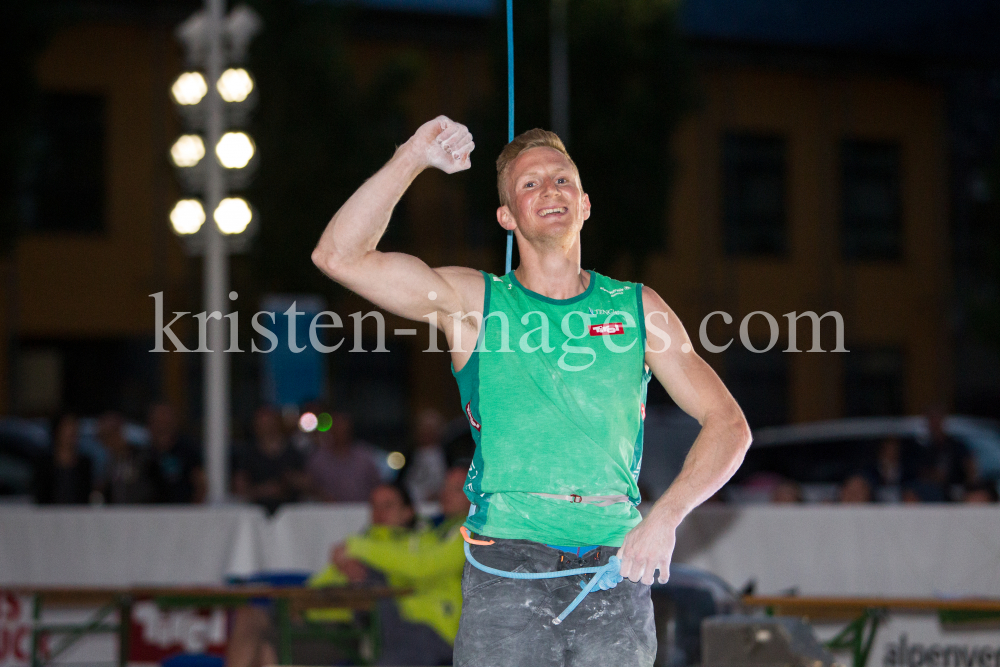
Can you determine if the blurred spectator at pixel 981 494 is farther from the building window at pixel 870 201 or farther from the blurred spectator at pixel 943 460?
the building window at pixel 870 201

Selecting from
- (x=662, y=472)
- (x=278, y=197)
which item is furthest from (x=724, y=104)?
(x=662, y=472)

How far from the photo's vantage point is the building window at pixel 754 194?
2772 cm

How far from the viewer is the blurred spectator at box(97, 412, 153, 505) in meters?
10.5

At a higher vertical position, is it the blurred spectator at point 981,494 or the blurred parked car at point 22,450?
the blurred parked car at point 22,450

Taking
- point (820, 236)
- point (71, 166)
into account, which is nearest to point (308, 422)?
point (71, 166)

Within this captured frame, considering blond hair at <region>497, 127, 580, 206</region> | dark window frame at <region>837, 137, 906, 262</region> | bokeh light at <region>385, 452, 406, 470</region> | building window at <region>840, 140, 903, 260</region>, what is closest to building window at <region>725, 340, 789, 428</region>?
dark window frame at <region>837, 137, 906, 262</region>

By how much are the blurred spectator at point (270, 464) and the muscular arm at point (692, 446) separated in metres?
7.59

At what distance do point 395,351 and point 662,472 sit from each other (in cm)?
1293

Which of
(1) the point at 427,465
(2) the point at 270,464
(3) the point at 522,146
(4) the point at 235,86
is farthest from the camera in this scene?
(1) the point at 427,465

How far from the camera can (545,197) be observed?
3418 millimetres

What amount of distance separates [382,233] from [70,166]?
2224cm

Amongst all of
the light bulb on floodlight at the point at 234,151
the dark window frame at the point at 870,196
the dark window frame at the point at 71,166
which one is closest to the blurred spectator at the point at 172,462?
the light bulb on floodlight at the point at 234,151

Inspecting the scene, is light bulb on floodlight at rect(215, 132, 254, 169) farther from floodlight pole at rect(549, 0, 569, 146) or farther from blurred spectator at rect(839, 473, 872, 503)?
floodlight pole at rect(549, 0, 569, 146)

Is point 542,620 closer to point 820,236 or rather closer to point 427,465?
point 427,465
